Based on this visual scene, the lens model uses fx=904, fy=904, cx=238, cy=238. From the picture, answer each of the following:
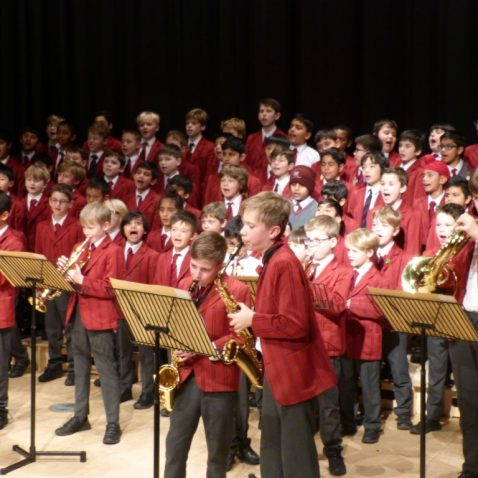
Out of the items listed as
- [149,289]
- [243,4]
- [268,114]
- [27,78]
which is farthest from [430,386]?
[27,78]

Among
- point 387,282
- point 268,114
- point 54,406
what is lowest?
point 54,406

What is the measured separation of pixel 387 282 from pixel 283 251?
1.99 meters

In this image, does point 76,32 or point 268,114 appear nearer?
point 268,114

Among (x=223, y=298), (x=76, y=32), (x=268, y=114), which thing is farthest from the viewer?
(x=76, y=32)

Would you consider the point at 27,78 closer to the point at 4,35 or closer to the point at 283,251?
the point at 4,35

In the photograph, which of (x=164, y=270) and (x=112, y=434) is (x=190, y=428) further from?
(x=164, y=270)

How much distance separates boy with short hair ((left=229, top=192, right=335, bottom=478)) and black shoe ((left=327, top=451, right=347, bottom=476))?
1320mm

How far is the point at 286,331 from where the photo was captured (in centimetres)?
360

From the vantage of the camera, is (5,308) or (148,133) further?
(148,133)

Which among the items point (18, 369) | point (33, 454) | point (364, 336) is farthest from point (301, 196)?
point (33, 454)

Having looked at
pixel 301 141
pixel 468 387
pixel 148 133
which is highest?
pixel 148 133

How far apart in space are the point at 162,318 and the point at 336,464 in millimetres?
1723

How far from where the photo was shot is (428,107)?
345 inches

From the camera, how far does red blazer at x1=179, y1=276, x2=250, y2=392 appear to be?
3979mm
